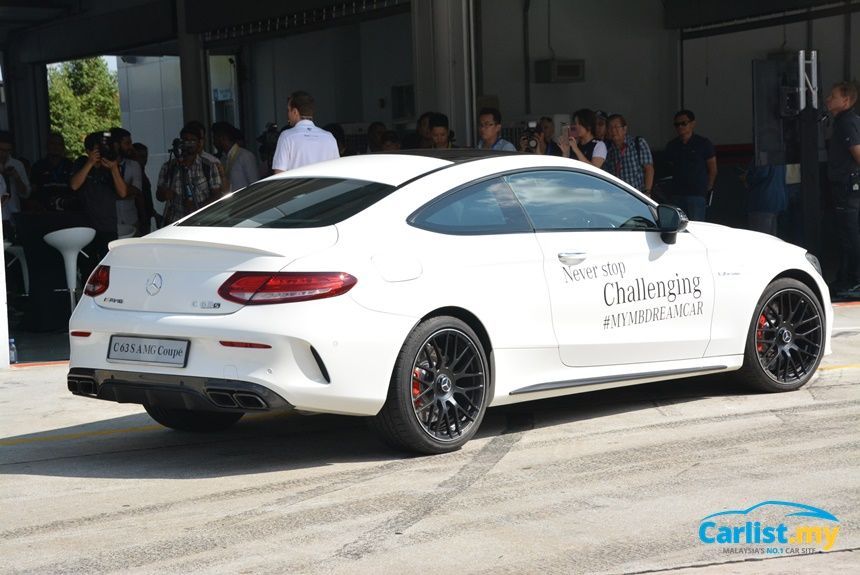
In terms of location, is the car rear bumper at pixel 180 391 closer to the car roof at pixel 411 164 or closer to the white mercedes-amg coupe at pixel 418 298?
the white mercedes-amg coupe at pixel 418 298

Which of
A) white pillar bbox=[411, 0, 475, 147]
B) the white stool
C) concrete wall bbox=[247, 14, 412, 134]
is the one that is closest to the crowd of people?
the white stool

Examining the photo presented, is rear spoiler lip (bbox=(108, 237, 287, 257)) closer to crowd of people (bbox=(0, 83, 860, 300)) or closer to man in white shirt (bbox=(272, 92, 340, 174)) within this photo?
man in white shirt (bbox=(272, 92, 340, 174))

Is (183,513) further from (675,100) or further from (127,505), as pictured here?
(675,100)

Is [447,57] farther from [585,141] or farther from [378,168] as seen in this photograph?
[378,168]

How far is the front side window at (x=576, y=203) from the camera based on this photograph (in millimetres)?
7270

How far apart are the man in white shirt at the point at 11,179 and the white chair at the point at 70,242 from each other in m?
2.72

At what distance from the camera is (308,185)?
7145mm

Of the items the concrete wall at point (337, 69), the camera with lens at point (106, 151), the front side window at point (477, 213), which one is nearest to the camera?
the front side window at point (477, 213)

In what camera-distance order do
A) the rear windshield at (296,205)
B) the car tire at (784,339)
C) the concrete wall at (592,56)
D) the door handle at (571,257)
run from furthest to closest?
the concrete wall at (592,56) → the car tire at (784,339) → the door handle at (571,257) → the rear windshield at (296,205)

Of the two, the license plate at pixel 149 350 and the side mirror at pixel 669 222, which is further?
the side mirror at pixel 669 222

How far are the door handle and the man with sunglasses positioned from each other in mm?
7638

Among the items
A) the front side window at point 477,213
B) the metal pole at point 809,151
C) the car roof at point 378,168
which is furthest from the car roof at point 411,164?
the metal pole at point 809,151

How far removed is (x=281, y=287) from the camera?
20.2ft

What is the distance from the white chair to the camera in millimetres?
13070
